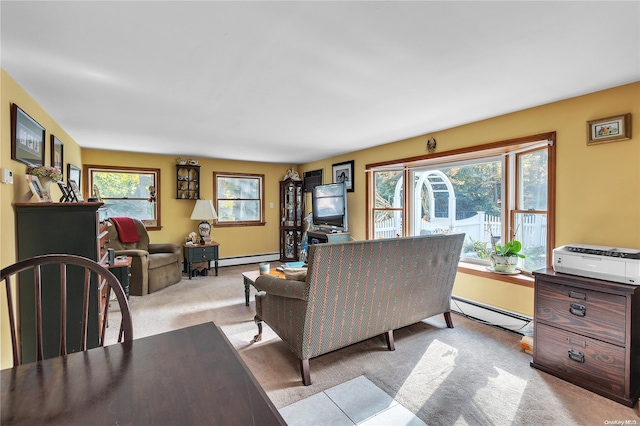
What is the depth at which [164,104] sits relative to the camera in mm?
2707

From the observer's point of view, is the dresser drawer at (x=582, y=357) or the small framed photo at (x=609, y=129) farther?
the small framed photo at (x=609, y=129)

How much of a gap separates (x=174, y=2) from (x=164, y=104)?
1.56m

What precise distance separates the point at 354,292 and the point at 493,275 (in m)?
1.75

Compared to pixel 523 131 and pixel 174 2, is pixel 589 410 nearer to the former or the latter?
pixel 523 131

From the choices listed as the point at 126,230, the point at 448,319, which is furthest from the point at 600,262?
the point at 126,230

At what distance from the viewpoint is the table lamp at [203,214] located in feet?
17.4

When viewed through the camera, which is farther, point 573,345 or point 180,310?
point 180,310

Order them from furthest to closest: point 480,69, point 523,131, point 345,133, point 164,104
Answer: point 345,133
point 523,131
point 164,104
point 480,69

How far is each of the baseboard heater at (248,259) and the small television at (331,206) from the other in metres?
1.51

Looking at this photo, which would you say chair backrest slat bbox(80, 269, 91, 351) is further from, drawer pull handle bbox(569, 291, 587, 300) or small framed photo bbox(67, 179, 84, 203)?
drawer pull handle bbox(569, 291, 587, 300)

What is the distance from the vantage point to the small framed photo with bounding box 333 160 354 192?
17.0 ft

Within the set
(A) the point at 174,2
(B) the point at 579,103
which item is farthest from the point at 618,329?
(A) the point at 174,2

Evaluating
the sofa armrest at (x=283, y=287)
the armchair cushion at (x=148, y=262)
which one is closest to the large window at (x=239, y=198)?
the armchair cushion at (x=148, y=262)

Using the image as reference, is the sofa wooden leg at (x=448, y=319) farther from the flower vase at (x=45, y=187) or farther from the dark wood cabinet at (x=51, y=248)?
the flower vase at (x=45, y=187)
